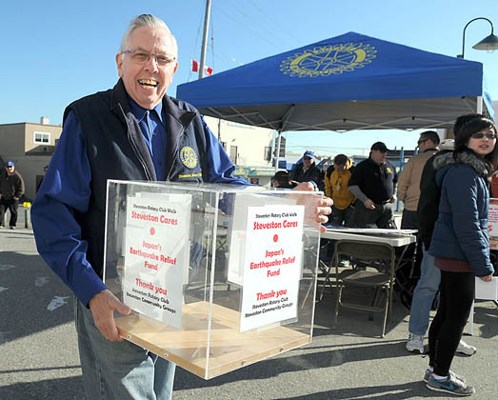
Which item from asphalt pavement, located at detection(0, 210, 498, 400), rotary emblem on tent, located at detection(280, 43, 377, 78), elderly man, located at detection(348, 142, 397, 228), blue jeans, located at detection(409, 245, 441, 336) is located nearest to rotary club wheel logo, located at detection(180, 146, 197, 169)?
asphalt pavement, located at detection(0, 210, 498, 400)

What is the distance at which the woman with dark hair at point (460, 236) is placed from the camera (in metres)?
2.87

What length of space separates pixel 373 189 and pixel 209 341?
534cm

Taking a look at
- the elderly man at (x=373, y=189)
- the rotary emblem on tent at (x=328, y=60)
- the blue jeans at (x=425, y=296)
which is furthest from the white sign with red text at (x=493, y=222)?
the rotary emblem on tent at (x=328, y=60)

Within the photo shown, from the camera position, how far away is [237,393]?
9.75ft

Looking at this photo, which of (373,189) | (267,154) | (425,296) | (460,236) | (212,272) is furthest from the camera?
(267,154)

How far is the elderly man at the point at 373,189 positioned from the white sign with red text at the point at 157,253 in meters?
5.11

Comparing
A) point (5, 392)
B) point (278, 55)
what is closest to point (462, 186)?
point (5, 392)

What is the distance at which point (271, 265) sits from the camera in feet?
3.67

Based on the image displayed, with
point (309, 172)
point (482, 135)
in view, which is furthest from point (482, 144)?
point (309, 172)

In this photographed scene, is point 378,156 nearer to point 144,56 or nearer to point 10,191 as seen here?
point 144,56

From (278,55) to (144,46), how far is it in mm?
5174

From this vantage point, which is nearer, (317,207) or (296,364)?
(317,207)

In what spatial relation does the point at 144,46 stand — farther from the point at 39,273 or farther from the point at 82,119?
the point at 39,273

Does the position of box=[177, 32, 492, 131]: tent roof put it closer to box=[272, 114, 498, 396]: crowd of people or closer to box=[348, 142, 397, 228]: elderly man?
box=[348, 142, 397, 228]: elderly man
